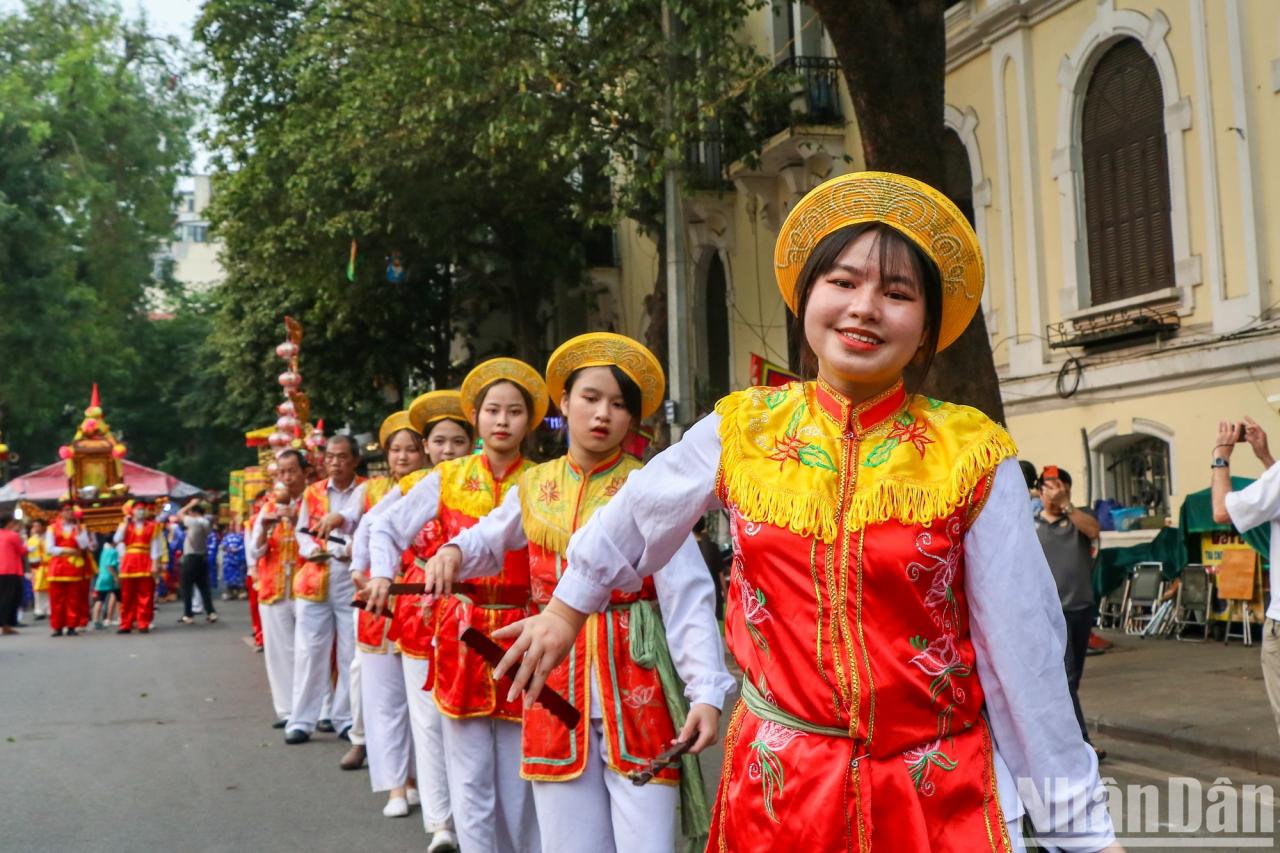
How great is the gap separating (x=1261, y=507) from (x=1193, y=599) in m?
8.56

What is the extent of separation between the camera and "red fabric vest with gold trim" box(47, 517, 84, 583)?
2494 centimetres

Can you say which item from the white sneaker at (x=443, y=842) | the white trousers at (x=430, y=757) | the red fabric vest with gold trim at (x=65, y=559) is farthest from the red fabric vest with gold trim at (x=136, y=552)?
the white sneaker at (x=443, y=842)

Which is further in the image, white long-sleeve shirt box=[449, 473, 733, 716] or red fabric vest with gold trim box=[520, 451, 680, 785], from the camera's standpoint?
red fabric vest with gold trim box=[520, 451, 680, 785]

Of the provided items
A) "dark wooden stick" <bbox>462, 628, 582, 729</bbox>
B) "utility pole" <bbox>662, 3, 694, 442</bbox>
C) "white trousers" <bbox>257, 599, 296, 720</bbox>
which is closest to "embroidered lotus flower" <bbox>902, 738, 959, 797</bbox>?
"dark wooden stick" <bbox>462, 628, 582, 729</bbox>

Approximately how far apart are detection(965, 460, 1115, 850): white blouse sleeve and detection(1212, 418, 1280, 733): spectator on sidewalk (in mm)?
4717

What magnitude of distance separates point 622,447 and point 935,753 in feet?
9.20

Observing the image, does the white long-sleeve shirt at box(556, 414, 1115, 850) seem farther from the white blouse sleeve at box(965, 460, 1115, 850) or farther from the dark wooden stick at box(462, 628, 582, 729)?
A: the dark wooden stick at box(462, 628, 582, 729)

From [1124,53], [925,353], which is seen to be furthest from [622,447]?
[1124,53]

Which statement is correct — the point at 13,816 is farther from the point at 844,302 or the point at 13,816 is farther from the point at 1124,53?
the point at 1124,53

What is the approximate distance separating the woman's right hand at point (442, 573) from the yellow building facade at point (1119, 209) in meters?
11.2

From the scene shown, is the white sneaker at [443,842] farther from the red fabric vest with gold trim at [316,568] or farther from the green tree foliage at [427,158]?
the green tree foliage at [427,158]

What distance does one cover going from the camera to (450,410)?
8.27 m

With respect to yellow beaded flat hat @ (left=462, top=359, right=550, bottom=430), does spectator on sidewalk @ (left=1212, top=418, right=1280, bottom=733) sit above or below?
below

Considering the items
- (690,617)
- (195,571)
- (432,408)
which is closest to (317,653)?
(432,408)
